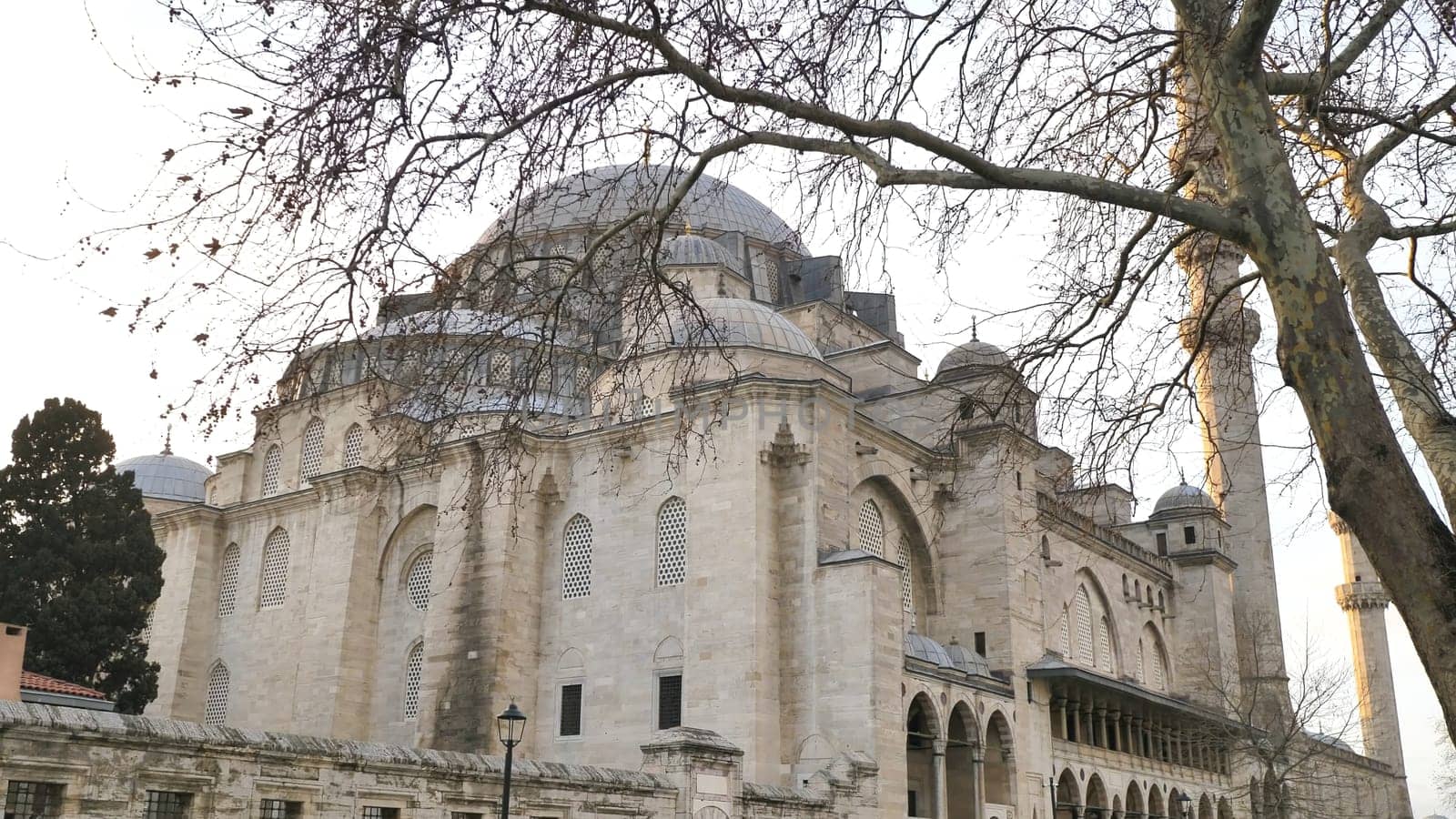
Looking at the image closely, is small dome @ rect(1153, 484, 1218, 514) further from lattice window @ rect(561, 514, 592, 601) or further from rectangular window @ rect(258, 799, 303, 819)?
rectangular window @ rect(258, 799, 303, 819)

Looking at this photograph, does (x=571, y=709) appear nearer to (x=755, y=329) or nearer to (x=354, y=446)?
(x=755, y=329)

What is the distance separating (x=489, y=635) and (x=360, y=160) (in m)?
18.9

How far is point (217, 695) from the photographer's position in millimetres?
30078

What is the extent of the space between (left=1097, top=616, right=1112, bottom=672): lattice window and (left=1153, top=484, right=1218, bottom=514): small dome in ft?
24.9

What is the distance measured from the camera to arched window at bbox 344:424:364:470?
29.6 metres

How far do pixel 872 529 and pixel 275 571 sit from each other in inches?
590

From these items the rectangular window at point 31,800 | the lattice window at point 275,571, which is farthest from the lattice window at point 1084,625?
the rectangular window at point 31,800

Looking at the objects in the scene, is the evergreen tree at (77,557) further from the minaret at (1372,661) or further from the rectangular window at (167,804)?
the minaret at (1372,661)

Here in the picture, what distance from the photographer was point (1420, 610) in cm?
498

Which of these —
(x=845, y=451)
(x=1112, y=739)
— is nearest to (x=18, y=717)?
(x=845, y=451)

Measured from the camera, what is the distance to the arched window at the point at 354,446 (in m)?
29.6

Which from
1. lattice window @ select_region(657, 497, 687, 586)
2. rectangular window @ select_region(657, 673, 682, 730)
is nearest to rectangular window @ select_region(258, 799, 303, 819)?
rectangular window @ select_region(657, 673, 682, 730)

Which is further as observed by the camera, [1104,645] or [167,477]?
[167,477]

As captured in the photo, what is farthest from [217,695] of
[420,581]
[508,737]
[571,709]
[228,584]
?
[508,737]
